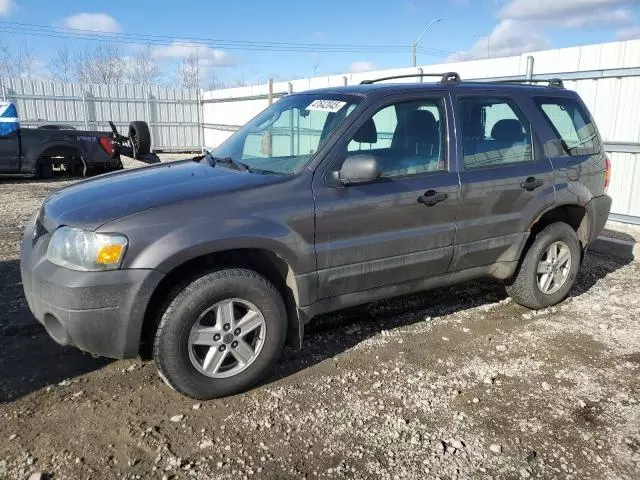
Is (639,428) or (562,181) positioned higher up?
(562,181)

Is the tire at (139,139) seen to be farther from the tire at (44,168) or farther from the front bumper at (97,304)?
the front bumper at (97,304)

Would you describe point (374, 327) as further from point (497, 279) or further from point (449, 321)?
point (497, 279)

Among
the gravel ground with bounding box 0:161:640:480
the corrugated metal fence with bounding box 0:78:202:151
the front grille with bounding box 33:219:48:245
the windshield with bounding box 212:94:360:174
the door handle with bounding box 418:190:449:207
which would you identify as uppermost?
the corrugated metal fence with bounding box 0:78:202:151

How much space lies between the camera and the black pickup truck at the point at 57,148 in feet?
36.8

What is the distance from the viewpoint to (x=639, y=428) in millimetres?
3027

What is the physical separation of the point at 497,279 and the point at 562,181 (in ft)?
3.25

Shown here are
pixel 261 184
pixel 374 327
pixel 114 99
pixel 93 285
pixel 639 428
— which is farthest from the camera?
pixel 114 99

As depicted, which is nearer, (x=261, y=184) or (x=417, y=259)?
(x=261, y=184)

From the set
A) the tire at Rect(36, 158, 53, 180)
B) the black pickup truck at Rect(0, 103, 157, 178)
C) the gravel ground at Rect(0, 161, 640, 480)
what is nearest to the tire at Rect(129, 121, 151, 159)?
the black pickup truck at Rect(0, 103, 157, 178)

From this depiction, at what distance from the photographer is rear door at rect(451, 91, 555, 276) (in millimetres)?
4031

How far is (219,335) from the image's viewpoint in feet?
10.4

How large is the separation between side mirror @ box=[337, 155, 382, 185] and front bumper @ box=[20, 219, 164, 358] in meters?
1.28

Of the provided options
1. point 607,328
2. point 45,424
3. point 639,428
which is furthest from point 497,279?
point 45,424

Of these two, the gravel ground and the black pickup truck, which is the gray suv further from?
the black pickup truck
